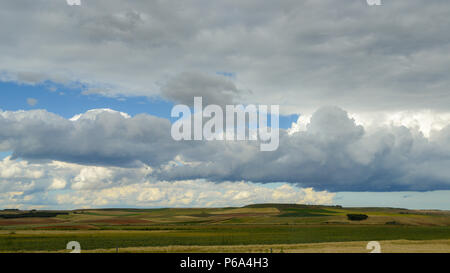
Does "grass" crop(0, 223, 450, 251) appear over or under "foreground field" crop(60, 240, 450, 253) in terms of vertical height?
under

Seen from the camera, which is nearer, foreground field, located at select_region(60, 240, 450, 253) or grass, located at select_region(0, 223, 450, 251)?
foreground field, located at select_region(60, 240, 450, 253)

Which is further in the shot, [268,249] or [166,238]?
[166,238]

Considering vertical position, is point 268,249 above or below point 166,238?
above

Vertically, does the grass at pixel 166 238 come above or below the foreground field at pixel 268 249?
below

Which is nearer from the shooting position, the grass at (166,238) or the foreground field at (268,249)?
the foreground field at (268,249)
